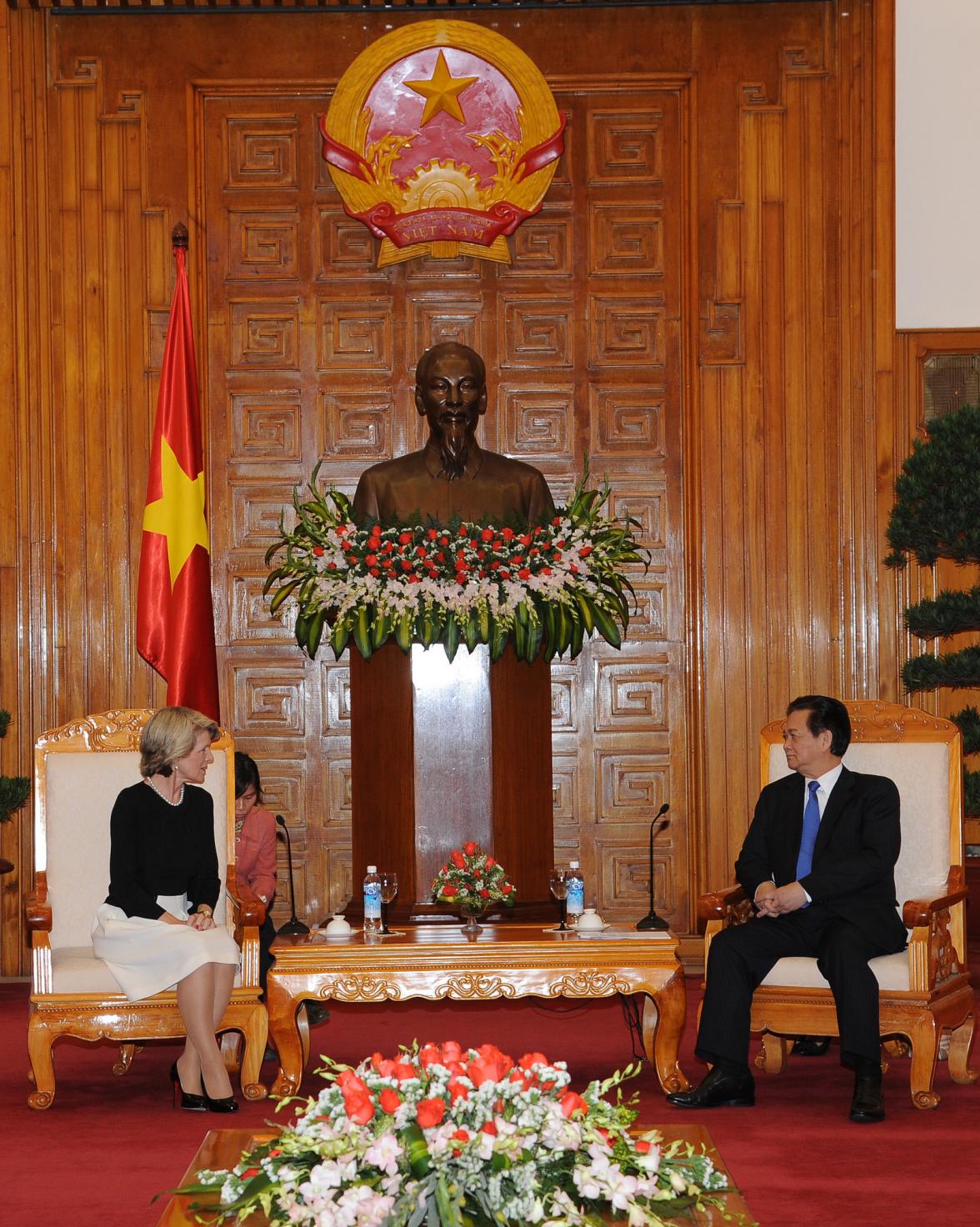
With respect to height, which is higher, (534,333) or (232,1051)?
(534,333)

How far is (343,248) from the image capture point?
734 cm

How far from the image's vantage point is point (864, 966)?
446 cm

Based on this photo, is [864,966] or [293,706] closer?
[864,966]

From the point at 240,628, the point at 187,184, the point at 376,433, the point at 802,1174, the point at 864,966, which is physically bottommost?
the point at 802,1174

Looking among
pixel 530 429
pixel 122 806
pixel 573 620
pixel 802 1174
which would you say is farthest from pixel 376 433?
pixel 802 1174

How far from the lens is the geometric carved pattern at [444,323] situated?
7348 mm

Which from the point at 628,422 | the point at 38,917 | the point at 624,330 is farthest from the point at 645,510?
the point at 38,917

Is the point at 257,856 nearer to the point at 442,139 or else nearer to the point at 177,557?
the point at 177,557

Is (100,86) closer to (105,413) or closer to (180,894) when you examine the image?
(105,413)

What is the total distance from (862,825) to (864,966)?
48 centimetres

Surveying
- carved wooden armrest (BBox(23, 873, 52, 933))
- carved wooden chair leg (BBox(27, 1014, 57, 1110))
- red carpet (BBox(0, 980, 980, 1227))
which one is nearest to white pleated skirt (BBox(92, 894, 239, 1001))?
carved wooden armrest (BBox(23, 873, 52, 933))

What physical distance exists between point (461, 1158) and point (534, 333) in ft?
18.7

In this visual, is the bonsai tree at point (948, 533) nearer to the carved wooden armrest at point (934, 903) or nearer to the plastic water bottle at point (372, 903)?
the carved wooden armrest at point (934, 903)

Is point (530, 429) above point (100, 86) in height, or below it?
A: below
